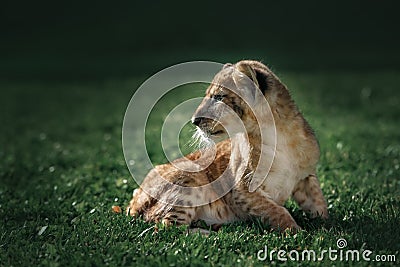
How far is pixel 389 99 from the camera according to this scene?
12.7 metres

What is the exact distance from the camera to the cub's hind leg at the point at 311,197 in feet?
20.1

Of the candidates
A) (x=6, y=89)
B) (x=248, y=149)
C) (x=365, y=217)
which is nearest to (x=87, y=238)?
(x=248, y=149)

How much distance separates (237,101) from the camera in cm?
571

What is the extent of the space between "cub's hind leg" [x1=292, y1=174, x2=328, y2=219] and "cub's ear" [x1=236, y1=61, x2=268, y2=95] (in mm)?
1123

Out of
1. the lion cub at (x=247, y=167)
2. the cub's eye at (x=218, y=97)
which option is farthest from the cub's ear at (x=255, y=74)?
the cub's eye at (x=218, y=97)

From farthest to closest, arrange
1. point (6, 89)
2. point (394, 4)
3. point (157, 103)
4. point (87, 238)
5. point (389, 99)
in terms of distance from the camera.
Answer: point (394, 4) < point (6, 89) < point (157, 103) < point (389, 99) < point (87, 238)

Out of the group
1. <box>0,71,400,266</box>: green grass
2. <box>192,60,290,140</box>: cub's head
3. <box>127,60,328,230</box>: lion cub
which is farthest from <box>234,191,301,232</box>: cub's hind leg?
<box>192,60,290,140</box>: cub's head

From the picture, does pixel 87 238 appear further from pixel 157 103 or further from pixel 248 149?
pixel 157 103

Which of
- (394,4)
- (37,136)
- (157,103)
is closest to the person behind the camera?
(37,136)

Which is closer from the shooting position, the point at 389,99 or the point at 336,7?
the point at 389,99

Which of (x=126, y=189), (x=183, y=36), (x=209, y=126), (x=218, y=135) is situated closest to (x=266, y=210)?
(x=218, y=135)

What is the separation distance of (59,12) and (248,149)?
2294cm

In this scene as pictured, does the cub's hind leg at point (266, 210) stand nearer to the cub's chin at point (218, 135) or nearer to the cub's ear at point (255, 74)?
the cub's chin at point (218, 135)

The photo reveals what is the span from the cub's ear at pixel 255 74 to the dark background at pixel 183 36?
39.7 feet
